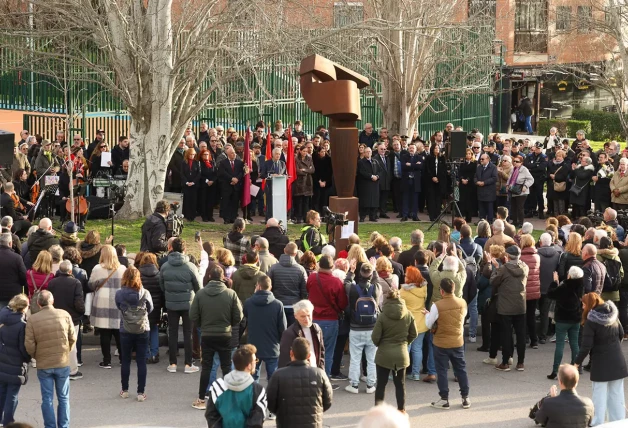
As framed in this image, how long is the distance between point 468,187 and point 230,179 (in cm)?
520

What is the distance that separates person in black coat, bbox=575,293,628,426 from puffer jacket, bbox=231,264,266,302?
4111 mm

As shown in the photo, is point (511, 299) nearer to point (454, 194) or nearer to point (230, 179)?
point (454, 194)

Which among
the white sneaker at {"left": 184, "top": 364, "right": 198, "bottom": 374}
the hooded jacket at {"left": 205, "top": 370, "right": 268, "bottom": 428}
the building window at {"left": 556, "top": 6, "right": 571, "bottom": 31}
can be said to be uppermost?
the building window at {"left": 556, "top": 6, "right": 571, "bottom": 31}

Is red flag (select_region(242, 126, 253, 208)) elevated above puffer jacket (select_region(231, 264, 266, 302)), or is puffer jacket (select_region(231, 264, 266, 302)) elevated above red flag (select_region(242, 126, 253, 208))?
red flag (select_region(242, 126, 253, 208))

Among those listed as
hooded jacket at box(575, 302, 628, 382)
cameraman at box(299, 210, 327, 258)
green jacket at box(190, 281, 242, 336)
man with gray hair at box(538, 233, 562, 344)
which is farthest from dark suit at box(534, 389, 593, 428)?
cameraman at box(299, 210, 327, 258)

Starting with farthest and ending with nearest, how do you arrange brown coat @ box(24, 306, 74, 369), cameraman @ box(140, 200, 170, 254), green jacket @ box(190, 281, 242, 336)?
cameraman @ box(140, 200, 170, 254)
green jacket @ box(190, 281, 242, 336)
brown coat @ box(24, 306, 74, 369)

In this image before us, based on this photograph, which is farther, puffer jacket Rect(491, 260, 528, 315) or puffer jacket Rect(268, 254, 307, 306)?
puffer jacket Rect(491, 260, 528, 315)

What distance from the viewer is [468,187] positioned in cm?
2456

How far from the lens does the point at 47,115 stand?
29.8 metres

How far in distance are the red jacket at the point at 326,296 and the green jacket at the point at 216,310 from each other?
1.12 meters

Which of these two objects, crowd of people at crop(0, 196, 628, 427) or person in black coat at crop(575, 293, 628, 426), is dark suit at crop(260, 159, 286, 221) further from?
person in black coat at crop(575, 293, 628, 426)

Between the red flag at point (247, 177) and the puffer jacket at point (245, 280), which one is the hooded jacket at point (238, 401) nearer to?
the puffer jacket at point (245, 280)

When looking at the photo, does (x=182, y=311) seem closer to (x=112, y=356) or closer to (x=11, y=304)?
(x=112, y=356)

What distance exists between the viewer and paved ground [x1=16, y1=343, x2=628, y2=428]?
42.3ft
